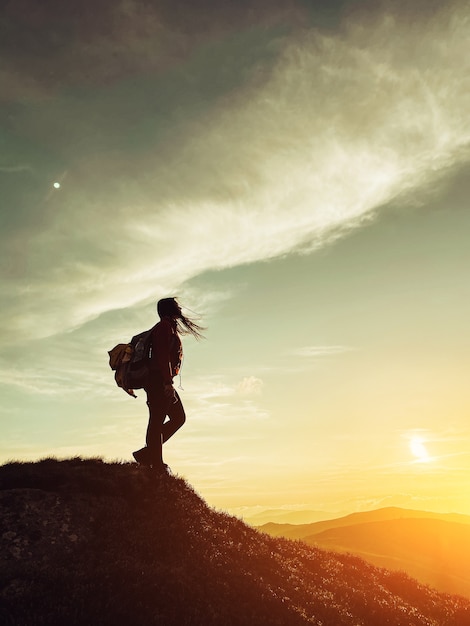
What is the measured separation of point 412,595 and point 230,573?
26.5 ft

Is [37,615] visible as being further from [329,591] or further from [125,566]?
[329,591]

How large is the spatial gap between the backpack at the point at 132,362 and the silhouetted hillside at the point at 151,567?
3.01m

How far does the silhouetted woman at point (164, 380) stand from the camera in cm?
1138

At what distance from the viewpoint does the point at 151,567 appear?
980 centimetres

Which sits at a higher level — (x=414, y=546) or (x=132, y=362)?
(x=132, y=362)

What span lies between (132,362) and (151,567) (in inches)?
175

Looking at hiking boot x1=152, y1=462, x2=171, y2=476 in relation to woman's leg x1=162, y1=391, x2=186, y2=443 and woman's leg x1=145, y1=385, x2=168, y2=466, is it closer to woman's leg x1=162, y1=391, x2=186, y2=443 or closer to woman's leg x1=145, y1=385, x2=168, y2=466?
woman's leg x1=162, y1=391, x2=186, y2=443

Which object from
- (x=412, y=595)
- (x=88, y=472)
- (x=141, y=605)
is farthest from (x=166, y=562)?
(x=412, y=595)

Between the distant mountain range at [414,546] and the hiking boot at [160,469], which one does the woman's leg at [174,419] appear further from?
the distant mountain range at [414,546]

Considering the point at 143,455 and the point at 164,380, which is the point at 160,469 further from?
the point at 164,380

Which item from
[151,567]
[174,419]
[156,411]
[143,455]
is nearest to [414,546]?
[143,455]

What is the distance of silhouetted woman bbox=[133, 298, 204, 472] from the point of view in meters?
11.4

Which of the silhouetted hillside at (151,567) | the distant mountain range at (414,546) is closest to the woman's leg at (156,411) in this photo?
the silhouetted hillside at (151,567)

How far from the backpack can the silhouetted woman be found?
168 millimetres
